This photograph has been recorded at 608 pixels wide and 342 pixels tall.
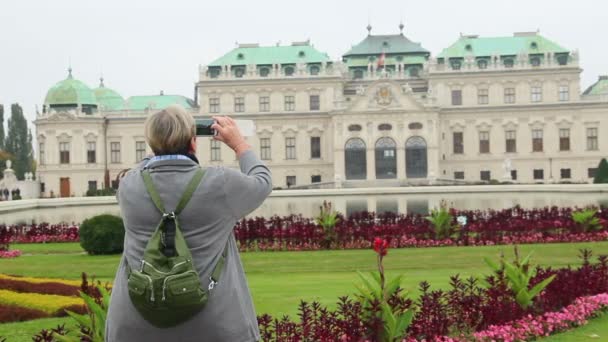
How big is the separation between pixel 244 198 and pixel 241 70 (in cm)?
5870

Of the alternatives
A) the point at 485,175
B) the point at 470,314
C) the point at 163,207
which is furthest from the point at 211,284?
the point at 485,175

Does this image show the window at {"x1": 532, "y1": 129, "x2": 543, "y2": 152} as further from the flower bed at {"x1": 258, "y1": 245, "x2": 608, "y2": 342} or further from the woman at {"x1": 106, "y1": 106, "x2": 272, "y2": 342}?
the woman at {"x1": 106, "y1": 106, "x2": 272, "y2": 342}

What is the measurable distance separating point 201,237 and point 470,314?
4427 millimetres

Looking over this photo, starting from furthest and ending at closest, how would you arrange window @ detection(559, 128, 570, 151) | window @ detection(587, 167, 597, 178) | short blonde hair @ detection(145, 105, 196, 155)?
window @ detection(559, 128, 570, 151) < window @ detection(587, 167, 597, 178) < short blonde hair @ detection(145, 105, 196, 155)

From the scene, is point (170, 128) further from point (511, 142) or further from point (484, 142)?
point (511, 142)

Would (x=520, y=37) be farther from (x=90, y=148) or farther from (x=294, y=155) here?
(x=90, y=148)

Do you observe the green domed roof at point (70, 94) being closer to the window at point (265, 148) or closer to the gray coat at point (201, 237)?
the window at point (265, 148)

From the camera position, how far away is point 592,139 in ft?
198

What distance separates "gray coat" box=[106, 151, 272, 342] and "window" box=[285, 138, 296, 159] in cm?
5762

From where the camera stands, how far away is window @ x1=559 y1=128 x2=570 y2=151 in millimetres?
60312

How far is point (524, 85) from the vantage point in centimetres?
6072

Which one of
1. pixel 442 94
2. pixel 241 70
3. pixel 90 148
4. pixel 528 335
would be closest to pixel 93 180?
pixel 90 148

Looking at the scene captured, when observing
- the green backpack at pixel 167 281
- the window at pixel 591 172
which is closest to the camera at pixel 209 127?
the green backpack at pixel 167 281

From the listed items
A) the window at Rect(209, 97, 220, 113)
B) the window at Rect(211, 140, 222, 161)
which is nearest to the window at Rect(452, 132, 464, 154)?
the window at Rect(211, 140, 222, 161)
